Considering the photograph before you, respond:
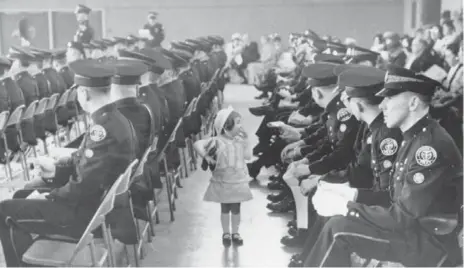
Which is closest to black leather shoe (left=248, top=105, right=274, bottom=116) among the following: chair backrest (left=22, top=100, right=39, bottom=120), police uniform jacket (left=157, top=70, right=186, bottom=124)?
police uniform jacket (left=157, top=70, right=186, bottom=124)

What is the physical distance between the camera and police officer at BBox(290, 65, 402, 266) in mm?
3109

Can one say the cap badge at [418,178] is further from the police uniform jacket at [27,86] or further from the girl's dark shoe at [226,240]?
the police uniform jacket at [27,86]

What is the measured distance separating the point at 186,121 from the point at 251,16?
43.7 feet

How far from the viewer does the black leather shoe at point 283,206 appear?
5.19 m

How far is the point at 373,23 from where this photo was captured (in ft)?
61.3

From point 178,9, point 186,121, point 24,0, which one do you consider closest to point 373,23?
Result: point 178,9

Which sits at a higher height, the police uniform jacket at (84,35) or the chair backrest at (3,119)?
the police uniform jacket at (84,35)

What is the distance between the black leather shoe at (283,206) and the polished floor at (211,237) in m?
0.06

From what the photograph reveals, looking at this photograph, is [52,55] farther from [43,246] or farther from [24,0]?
[24,0]

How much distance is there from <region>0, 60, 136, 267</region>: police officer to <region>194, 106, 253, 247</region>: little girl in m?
0.91

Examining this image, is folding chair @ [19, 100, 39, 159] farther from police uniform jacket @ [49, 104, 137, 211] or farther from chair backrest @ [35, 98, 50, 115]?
police uniform jacket @ [49, 104, 137, 211]

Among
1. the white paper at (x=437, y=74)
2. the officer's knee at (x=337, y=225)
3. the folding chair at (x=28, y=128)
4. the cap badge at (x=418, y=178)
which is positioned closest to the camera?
the cap badge at (x=418, y=178)

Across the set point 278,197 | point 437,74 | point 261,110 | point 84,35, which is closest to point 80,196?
point 278,197

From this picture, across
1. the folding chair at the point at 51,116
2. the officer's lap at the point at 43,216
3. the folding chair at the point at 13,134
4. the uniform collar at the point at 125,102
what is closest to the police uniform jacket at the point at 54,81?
the folding chair at the point at 51,116
